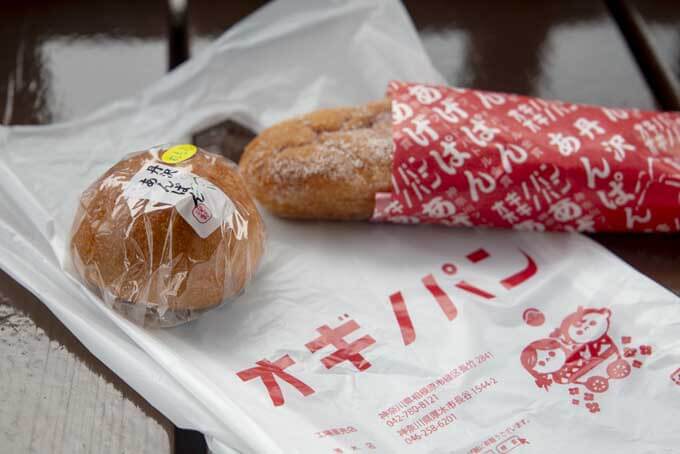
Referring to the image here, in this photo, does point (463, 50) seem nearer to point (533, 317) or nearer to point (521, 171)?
point (521, 171)

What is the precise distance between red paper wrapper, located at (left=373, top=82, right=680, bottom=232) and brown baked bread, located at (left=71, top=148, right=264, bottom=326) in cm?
19

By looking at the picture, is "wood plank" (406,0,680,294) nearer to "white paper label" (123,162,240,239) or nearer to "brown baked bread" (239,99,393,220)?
"brown baked bread" (239,99,393,220)

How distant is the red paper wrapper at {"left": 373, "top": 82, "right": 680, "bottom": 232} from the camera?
94 centimetres

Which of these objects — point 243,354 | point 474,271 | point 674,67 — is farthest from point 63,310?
point 674,67

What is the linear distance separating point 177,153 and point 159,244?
0.12m

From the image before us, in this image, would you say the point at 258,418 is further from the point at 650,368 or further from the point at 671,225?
the point at 671,225

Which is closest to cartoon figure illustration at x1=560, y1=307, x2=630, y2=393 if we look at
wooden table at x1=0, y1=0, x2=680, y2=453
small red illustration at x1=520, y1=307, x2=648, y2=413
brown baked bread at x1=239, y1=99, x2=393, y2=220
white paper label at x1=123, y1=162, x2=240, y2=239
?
small red illustration at x1=520, y1=307, x2=648, y2=413

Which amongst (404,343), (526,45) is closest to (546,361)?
(404,343)

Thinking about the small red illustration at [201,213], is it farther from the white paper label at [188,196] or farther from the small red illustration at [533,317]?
the small red illustration at [533,317]

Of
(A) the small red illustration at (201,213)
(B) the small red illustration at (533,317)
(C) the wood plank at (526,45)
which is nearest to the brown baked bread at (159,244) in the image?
(A) the small red illustration at (201,213)

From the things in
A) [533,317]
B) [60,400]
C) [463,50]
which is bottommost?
[60,400]

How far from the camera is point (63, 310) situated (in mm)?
856

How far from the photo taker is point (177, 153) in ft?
2.91

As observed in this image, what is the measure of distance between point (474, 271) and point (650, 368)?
207 mm
